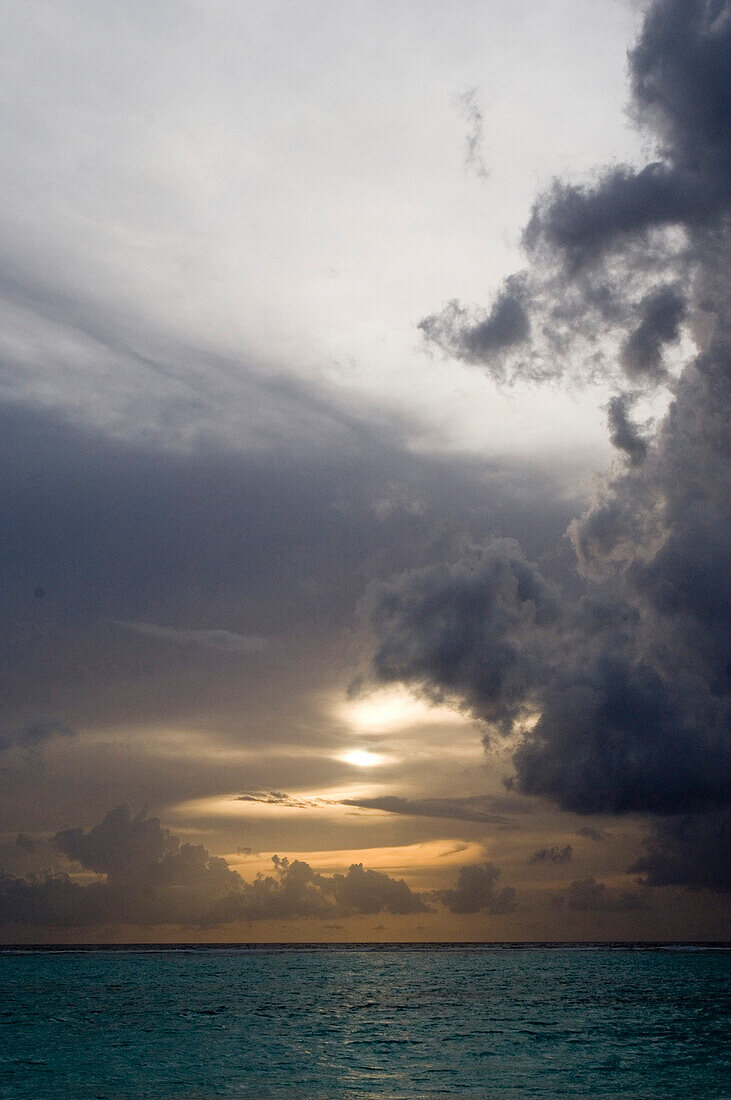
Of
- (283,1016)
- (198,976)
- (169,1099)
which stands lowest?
(198,976)

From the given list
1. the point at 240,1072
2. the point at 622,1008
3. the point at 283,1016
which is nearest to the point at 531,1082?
the point at 240,1072

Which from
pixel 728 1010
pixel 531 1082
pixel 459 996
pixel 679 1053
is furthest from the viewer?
pixel 459 996

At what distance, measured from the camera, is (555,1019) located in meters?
82.8

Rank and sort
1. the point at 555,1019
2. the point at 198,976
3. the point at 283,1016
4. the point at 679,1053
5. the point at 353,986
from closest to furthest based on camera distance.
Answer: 1. the point at 679,1053
2. the point at 555,1019
3. the point at 283,1016
4. the point at 353,986
5. the point at 198,976

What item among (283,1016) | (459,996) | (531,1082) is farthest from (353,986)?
(531,1082)

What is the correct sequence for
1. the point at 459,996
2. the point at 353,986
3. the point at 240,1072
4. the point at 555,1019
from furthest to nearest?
the point at 353,986, the point at 459,996, the point at 555,1019, the point at 240,1072

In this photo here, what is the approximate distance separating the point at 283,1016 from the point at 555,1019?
26811mm

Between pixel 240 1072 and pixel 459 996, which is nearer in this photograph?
pixel 240 1072

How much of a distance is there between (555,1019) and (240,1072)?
1663 inches

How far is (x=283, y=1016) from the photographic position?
88438mm

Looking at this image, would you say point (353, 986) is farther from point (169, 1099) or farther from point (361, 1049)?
point (169, 1099)

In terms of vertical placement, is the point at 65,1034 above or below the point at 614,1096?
below

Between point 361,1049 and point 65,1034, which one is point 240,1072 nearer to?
point 361,1049

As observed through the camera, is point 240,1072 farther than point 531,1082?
Yes
